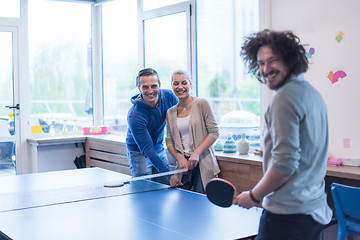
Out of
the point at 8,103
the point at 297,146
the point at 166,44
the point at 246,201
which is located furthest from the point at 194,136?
the point at 8,103

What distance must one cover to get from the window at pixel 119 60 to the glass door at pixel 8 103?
1.17 m

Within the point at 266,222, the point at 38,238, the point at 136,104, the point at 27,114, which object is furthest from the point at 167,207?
the point at 27,114

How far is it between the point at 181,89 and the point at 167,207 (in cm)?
104

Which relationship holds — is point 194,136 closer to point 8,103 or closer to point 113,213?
point 113,213

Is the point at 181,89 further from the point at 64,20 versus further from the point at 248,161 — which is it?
the point at 64,20

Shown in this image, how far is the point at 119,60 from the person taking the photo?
19.1 ft

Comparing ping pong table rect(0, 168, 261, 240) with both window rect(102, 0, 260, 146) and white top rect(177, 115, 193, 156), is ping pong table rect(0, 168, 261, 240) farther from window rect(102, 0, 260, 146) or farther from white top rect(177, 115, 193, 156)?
window rect(102, 0, 260, 146)

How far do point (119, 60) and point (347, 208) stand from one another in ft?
13.2

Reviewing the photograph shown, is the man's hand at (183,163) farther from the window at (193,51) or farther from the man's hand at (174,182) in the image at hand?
the window at (193,51)

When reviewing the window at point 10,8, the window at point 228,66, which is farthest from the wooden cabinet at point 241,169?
the window at point 10,8

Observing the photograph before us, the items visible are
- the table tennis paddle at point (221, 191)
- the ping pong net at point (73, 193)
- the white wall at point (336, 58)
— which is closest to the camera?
the table tennis paddle at point (221, 191)

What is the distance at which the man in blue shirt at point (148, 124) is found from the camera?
3.18 meters

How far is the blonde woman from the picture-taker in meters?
3.17

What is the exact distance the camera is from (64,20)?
19.2ft
